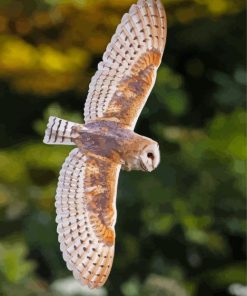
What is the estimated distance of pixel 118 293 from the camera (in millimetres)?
2354

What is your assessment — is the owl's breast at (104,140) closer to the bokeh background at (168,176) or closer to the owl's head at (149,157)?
the owl's head at (149,157)

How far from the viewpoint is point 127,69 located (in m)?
0.71

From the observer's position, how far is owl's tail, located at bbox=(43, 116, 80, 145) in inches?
24.2

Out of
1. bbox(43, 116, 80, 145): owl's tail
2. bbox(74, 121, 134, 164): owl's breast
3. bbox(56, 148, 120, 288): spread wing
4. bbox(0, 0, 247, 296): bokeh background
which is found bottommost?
bbox(0, 0, 247, 296): bokeh background

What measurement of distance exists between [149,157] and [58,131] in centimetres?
7

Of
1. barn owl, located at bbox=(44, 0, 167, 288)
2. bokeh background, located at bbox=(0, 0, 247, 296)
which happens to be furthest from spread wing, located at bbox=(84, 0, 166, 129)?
bokeh background, located at bbox=(0, 0, 247, 296)

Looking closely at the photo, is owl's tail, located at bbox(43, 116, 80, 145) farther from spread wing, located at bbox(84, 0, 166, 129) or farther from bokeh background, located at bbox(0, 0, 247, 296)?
bokeh background, located at bbox(0, 0, 247, 296)

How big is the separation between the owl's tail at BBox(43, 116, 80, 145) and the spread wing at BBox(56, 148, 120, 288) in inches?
1.1

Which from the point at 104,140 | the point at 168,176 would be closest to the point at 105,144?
the point at 104,140

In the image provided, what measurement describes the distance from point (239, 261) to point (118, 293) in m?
0.36

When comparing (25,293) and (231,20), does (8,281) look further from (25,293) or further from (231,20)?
(231,20)

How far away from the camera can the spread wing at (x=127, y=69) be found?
682 millimetres

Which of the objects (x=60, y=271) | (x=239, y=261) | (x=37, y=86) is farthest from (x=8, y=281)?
(x=239, y=261)

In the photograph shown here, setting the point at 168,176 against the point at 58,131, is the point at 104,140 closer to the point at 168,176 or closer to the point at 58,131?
the point at 58,131
